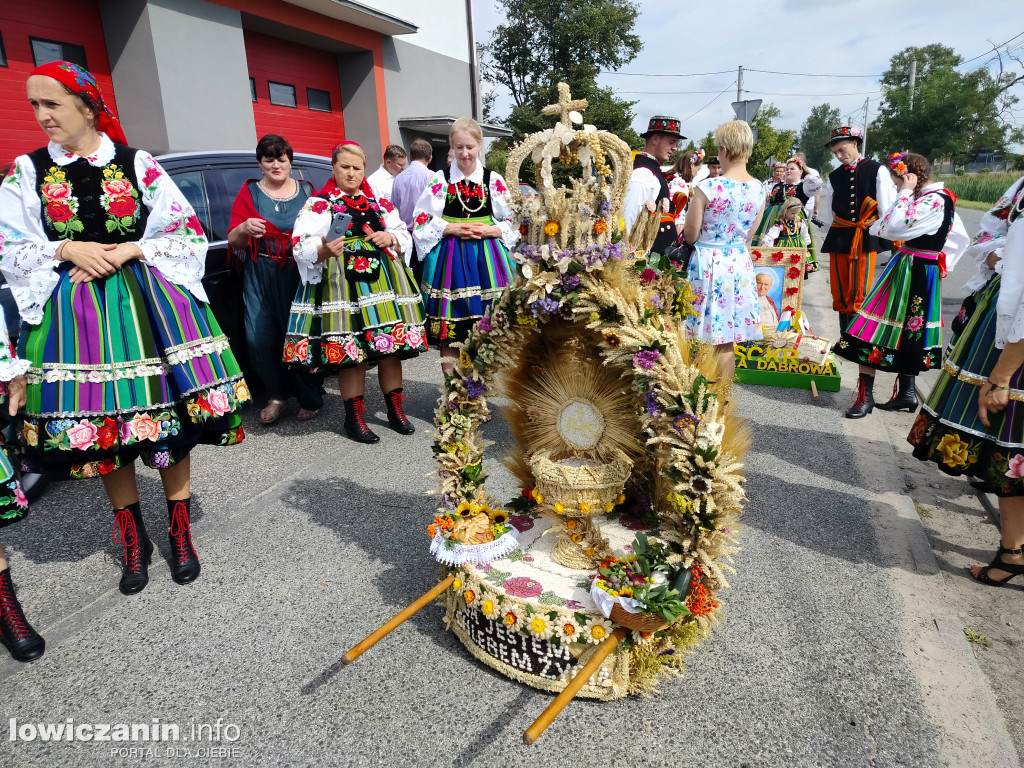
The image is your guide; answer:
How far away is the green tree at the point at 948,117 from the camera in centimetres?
4522

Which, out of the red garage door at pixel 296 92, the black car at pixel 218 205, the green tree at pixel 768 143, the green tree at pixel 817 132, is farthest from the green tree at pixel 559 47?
the green tree at pixel 817 132

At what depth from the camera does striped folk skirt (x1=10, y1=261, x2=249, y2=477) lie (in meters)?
2.46

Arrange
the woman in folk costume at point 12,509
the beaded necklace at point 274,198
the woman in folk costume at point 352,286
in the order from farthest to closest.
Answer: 1. the beaded necklace at point 274,198
2. the woman in folk costume at point 352,286
3. the woman in folk costume at point 12,509

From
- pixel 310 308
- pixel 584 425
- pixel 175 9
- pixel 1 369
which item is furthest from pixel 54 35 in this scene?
pixel 584 425

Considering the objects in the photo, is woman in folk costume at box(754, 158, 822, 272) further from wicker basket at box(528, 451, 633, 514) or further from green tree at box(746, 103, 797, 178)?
green tree at box(746, 103, 797, 178)

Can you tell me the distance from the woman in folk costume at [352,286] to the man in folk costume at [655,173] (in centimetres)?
176

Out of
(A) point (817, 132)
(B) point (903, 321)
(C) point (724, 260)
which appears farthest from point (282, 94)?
(A) point (817, 132)

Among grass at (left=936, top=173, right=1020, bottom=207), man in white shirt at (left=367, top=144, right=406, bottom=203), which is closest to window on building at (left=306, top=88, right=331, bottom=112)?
man in white shirt at (left=367, top=144, right=406, bottom=203)

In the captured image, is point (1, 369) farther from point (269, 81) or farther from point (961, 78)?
point (961, 78)

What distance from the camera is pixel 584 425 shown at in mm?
2387

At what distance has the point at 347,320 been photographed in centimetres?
418

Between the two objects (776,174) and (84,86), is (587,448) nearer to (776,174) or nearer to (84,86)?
(84,86)

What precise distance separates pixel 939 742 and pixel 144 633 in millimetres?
3010

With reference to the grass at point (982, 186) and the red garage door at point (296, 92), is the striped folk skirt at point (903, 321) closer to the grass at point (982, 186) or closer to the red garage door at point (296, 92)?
the red garage door at point (296, 92)
